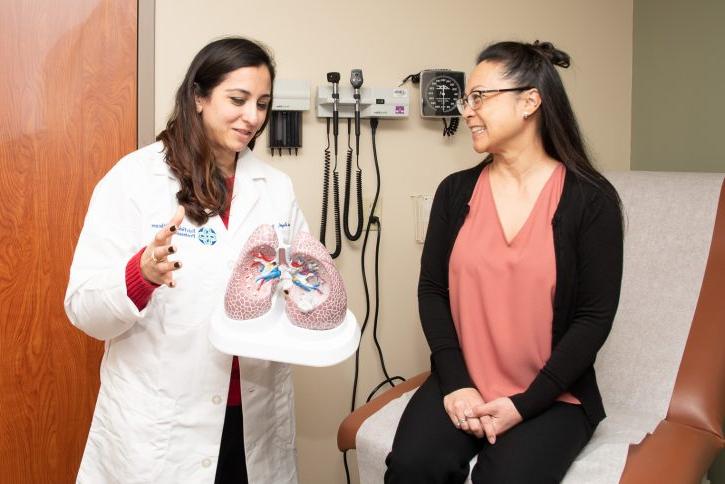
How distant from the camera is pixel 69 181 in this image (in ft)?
5.62

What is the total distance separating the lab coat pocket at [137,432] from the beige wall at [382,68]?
2.53ft

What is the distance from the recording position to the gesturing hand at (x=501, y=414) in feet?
4.17

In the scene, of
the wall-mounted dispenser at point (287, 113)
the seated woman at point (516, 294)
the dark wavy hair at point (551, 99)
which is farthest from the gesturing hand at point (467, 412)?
the wall-mounted dispenser at point (287, 113)

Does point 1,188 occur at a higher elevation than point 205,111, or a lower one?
lower

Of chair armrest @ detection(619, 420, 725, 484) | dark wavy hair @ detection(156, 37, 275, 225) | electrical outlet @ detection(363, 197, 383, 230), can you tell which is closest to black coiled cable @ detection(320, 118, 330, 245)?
electrical outlet @ detection(363, 197, 383, 230)

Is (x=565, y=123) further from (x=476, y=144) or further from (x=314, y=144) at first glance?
(x=314, y=144)

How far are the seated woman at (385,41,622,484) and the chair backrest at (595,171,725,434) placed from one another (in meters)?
0.25

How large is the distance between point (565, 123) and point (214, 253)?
0.83 m

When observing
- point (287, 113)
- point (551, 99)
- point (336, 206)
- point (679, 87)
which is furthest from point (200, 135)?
point (679, 87)

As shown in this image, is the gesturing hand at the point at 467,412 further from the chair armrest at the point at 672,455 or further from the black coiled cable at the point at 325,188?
the black coiled cable at the point at 325,188

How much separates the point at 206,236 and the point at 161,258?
9.1 inches

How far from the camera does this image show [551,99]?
142cm

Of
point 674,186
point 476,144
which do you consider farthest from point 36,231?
point 674,186

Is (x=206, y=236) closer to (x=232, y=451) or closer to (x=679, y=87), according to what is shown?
(x=232, y=451)
